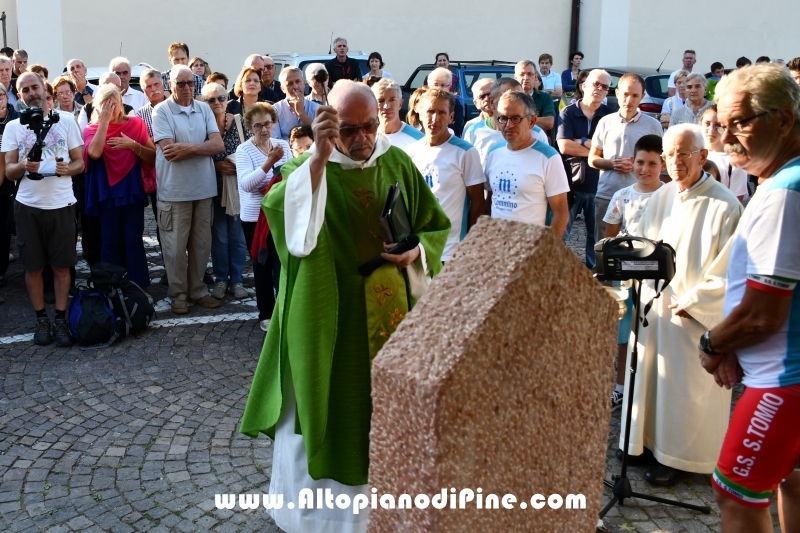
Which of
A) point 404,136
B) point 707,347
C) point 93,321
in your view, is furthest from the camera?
point 93,321

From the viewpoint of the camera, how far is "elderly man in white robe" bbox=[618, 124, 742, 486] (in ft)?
14.1

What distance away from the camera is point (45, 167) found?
22.3ft

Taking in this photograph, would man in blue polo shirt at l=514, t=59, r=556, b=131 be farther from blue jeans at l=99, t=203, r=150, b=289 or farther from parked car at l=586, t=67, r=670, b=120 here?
parked car at l=586, t=67, r=670, b=120

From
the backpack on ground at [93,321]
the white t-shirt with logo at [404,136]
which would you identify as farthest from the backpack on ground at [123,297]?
the white t-shirt with logo at [404,136]

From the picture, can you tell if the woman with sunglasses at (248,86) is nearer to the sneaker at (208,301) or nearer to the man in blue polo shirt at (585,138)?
the sneaker at (208,301)

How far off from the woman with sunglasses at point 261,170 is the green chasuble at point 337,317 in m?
3.12

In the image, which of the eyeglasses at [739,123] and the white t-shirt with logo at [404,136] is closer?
the eyeglasses at [739,123]

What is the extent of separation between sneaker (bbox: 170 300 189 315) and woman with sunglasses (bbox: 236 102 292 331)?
719 millimetres

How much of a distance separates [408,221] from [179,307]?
4089mm

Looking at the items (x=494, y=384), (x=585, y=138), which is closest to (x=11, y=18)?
(x=585, y=138)

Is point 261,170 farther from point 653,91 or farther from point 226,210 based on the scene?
point 653,91

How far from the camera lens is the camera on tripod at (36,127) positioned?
6672 mm

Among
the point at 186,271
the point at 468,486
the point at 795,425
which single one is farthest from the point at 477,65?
the point at 468,486

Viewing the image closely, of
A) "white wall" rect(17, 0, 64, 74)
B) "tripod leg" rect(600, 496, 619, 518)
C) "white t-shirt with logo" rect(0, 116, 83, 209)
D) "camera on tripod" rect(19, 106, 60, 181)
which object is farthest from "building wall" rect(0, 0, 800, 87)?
"tripod leg" rect(600, 496, 619, 518)
